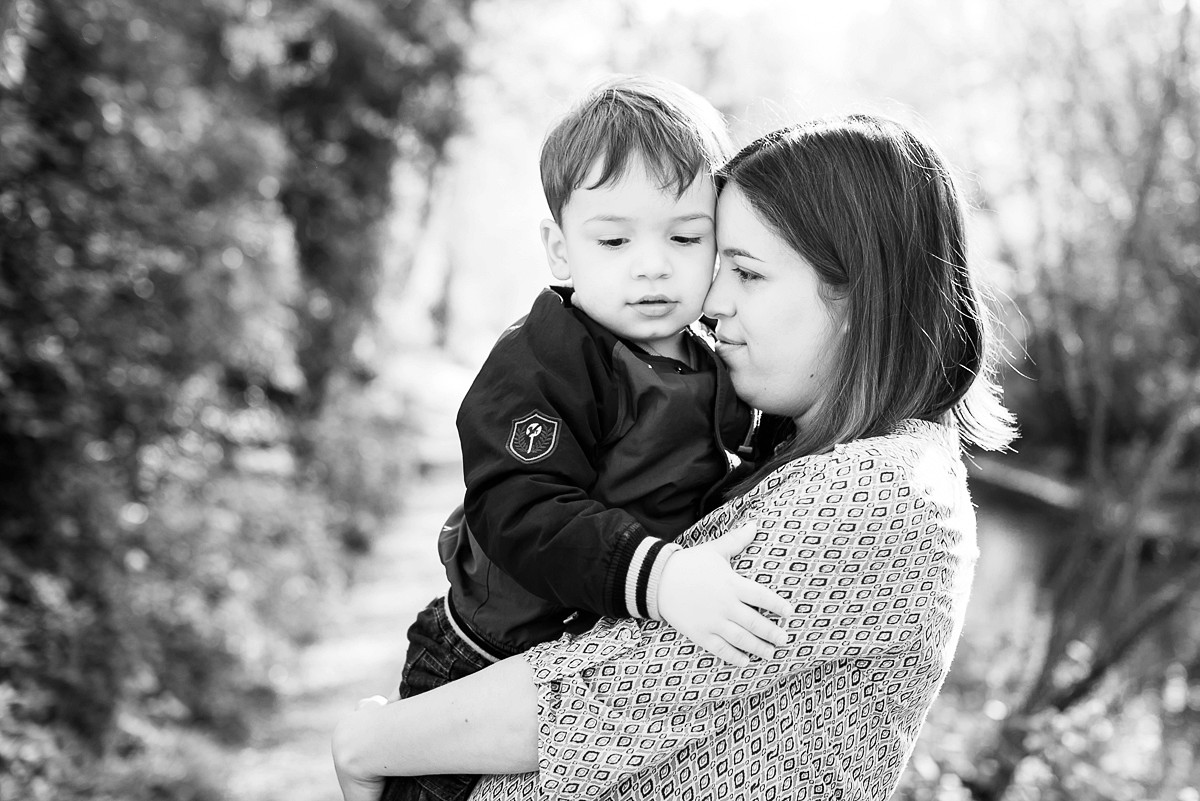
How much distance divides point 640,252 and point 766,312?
218mm

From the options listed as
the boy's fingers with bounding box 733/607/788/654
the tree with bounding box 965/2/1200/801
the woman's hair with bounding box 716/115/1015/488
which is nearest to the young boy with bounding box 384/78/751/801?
the woman's hair with bounding box 716/115/1015/488

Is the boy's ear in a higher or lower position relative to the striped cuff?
higher

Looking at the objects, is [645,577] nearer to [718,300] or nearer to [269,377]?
[718,300]

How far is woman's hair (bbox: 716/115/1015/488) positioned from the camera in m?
1.74

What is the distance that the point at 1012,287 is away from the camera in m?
5.39

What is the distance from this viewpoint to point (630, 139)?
1748 millimetres

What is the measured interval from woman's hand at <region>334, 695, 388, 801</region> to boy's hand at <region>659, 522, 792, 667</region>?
590 millimetres

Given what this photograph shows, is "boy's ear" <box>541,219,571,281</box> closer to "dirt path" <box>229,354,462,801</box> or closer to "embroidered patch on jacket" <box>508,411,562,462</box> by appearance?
"embroidered patch on jacket" <box>508,411,562,462</box>

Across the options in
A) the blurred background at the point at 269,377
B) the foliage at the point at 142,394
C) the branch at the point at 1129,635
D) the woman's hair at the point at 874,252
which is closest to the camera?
the woman's hair at the point at 874,252

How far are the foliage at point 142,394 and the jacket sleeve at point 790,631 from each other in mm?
2754

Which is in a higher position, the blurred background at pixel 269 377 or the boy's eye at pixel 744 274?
the boy's eye at pixel 744 274

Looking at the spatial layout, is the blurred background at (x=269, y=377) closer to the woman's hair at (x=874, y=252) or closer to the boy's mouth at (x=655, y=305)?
the woman's hair at (x=874, y=252)

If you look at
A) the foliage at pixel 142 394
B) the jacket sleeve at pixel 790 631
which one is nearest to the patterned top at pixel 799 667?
the jacket sleeve at pixel 790 631

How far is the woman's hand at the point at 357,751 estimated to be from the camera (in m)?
1.79
